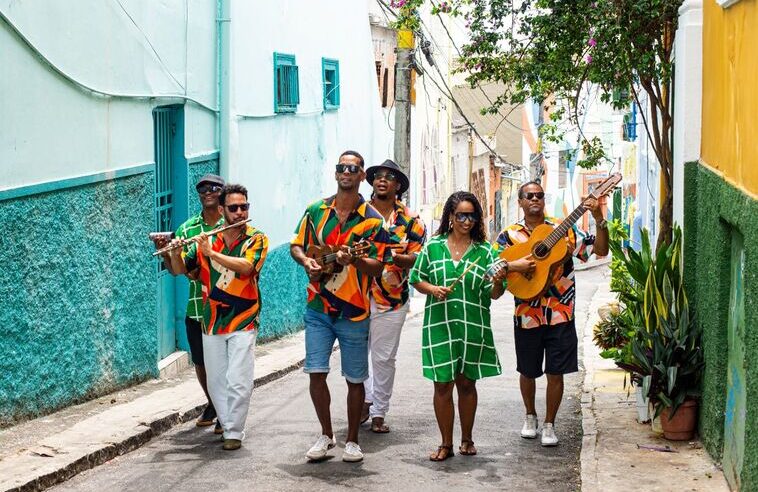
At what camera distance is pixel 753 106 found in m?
6.64

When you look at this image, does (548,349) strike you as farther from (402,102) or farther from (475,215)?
(402,102)

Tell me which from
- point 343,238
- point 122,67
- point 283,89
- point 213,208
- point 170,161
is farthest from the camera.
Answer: point 283,89

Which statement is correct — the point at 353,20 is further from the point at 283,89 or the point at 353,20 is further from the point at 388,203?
the point at 388,203

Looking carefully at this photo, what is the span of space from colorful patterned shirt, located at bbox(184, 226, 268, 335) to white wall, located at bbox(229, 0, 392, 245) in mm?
5813

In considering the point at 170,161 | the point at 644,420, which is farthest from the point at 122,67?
the point at 644,420

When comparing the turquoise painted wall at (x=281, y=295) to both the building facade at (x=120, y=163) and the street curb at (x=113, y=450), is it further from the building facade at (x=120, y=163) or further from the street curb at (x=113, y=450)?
the street curb at (x=113, y=450)

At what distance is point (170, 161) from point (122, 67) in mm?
1845

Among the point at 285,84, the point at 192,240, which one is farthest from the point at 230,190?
the point at 285,84

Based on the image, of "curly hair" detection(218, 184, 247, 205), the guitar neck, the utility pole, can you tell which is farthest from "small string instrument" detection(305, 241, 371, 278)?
the utility pole

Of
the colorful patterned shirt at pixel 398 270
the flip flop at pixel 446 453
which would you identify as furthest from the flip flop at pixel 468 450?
the colorful patterned shirt at pixel 398 270

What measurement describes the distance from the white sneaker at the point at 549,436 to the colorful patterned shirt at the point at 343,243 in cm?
159

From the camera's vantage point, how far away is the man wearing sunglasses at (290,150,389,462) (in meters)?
8.59

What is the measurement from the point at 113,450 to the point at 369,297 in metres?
2.02

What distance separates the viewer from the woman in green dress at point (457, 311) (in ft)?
28.2
